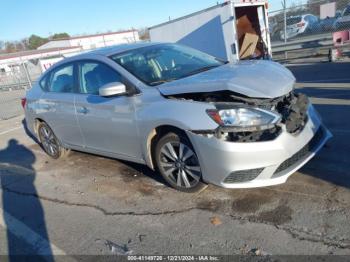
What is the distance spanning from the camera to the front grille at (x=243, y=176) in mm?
3648

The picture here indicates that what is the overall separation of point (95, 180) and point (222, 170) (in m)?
2.26

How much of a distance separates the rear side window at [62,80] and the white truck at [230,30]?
21.1 ft

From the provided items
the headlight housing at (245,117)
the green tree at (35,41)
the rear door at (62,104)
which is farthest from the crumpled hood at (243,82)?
the green tree at (35,41)

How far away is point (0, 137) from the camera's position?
376 inches

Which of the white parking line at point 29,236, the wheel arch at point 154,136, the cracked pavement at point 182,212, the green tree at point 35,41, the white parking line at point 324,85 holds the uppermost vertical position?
the green tree at point 35,41

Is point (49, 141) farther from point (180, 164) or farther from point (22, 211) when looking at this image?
point (180, 164)

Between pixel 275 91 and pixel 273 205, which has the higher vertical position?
pixel 275 91

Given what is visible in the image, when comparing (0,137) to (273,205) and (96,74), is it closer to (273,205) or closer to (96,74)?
(96,74)

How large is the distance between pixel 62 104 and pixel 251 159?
3228mm

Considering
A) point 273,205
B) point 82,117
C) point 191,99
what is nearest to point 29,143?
point 82,117

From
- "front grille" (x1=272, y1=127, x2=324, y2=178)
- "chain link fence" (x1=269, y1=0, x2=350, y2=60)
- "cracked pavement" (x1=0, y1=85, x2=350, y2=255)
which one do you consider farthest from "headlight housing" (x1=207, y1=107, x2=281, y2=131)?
"chain link fence" (x1=269, y1=0, x2=350, y2=60)

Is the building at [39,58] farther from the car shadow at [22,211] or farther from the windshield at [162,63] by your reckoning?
the windshield at [162,63]

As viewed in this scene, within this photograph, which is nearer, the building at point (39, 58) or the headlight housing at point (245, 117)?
the headlight housing at point (245, 117)

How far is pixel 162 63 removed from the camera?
15.8 ft
